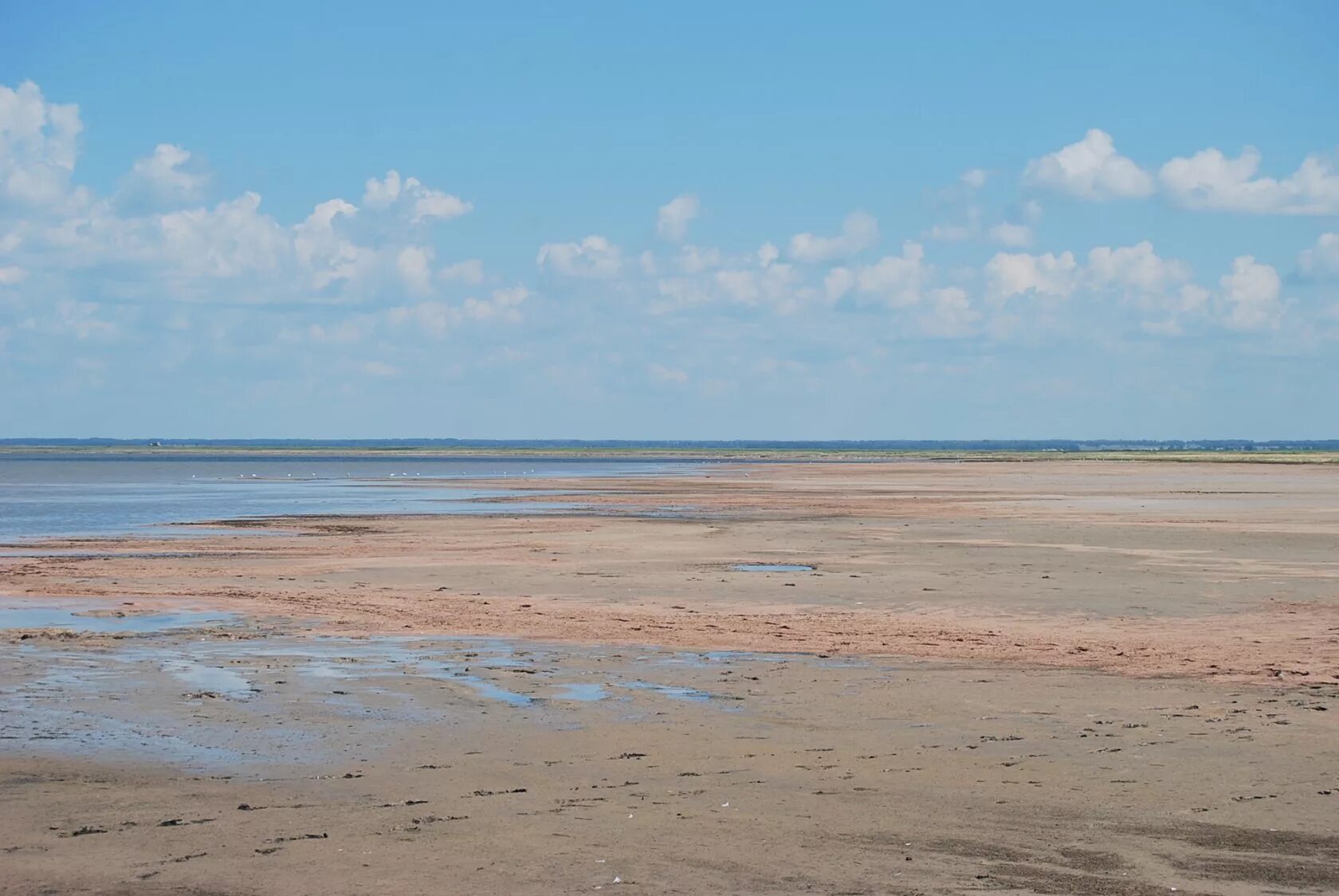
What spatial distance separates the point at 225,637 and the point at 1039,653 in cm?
1059

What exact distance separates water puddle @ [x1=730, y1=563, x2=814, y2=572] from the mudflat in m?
0.36

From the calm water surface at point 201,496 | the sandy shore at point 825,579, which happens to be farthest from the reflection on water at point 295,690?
the calm water surface at point 201,496

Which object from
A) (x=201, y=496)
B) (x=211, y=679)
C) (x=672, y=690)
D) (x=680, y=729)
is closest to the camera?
(x=680, y=729)

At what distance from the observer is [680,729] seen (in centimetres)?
1300

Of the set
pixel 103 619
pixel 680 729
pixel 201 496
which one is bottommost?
pixel 201 496

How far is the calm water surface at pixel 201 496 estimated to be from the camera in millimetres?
47750

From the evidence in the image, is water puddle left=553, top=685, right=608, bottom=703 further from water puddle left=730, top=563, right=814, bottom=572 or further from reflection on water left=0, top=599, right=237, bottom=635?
water puddle left=730, top=563, right=814, bottom=572

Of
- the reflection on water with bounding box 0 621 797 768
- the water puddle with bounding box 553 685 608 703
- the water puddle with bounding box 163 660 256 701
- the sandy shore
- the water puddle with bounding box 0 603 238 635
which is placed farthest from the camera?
the water puddle with bounding box 0 603 238 635

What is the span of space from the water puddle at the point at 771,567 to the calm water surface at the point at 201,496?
20.4 meters

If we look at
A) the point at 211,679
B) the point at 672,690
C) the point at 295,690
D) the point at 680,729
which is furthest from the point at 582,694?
the point at 211,679

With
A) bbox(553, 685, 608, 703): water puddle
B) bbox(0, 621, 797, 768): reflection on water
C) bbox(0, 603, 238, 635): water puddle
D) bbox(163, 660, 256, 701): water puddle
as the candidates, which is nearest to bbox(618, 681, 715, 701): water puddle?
bbox(0, 621, 797, 768): reflection on water

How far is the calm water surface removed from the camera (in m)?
47.8

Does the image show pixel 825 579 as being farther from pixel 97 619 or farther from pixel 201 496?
pixel 201 496

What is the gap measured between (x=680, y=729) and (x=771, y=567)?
676 inches
